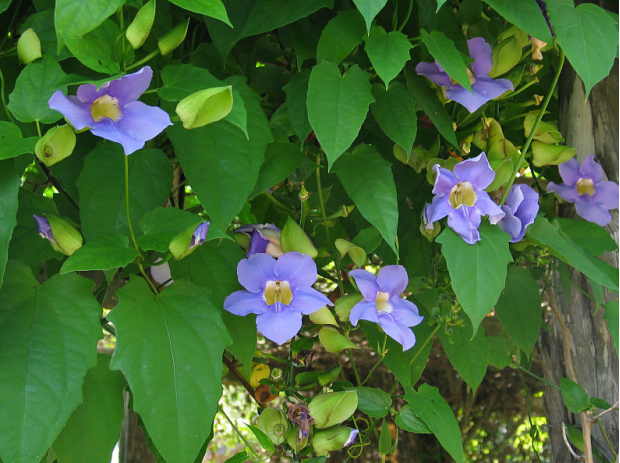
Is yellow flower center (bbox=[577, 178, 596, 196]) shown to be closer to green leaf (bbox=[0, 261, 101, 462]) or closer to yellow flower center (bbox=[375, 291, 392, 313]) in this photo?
yellow flower center (bbox=[375, 291, 392, 313])

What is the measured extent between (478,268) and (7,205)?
0.45 meters

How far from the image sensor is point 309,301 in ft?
2.15

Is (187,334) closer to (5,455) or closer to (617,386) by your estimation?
(5,455)

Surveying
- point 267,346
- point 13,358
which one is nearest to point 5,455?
point 13,358

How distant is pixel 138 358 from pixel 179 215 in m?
0.14

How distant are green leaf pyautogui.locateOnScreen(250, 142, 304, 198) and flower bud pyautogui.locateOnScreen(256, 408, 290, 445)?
0.81ft

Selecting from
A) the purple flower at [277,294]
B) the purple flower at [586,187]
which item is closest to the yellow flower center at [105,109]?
the purple flower at [277,294]

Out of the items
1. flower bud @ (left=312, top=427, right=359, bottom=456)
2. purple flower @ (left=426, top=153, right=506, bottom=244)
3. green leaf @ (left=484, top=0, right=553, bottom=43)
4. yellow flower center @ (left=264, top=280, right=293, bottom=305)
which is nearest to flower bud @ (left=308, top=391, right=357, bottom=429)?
flower bud @ (left=312, top=427, right=359, bottom=456)

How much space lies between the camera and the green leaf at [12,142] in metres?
0.50

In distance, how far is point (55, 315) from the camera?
0.57 metres

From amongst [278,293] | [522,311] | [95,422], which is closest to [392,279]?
[278,293]

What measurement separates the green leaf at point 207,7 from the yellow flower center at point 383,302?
349 mm

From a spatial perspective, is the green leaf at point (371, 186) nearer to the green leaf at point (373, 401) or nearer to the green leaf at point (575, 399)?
the green leaf at point (373, 401)

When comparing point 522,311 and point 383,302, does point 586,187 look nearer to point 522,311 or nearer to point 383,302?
point 522,311
